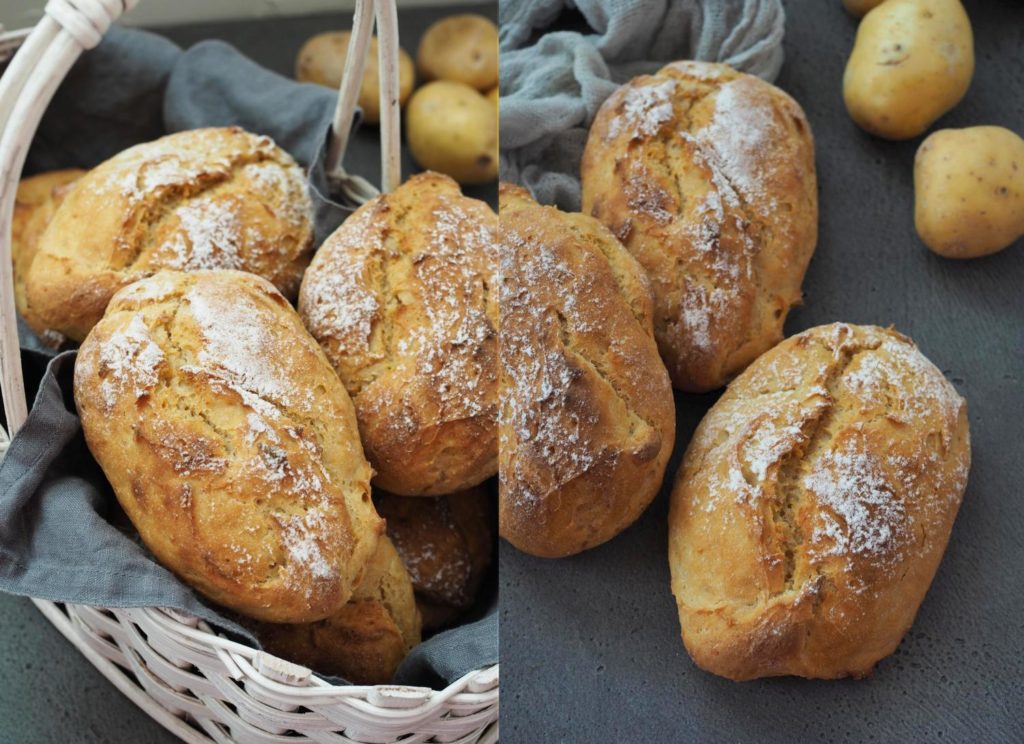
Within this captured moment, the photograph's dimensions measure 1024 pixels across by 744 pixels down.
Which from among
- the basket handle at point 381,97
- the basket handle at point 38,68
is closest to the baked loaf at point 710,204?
the basket handle at point 381,97

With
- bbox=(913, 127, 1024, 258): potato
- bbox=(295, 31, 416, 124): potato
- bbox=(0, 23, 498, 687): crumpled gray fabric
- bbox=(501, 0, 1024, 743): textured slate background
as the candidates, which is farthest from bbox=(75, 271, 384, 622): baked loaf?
bbox=(295, 31, 416, 124): potato

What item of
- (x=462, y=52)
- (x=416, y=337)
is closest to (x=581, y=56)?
(x=416, y=337)

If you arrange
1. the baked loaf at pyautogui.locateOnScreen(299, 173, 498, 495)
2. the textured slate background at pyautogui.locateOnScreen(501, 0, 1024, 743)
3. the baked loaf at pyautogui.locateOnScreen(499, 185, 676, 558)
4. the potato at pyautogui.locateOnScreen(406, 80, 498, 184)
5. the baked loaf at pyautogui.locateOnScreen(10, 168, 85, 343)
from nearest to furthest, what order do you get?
the textured slate background at pyautogui.locateOnScreen(501, 0, 1024, 743) < the baked loaf at pyautogui.locateOnScreen(499, 185, 676, 558) < the baked loaf at pyautogui.locateOnScreen(299, 173, 498, 495) < the baked loaf at pyautogui.locateOnScreen(10, 168, 85, 343) < the potato at pyautogui.locateOnScreen(406, 80, 498, 184)

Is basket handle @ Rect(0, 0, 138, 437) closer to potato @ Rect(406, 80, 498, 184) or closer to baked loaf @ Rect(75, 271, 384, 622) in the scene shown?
baked loaf @ Rect(75, 271, 384, 622)

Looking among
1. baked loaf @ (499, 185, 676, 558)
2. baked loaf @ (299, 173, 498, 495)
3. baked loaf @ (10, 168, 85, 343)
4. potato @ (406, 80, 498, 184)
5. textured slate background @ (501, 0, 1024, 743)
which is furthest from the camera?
potato @ (406, 80, 498, 184)

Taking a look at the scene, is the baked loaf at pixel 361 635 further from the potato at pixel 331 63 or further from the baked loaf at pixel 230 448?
the potato at pixel 331 63

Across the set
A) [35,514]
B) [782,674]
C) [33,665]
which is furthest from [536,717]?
[33,665]

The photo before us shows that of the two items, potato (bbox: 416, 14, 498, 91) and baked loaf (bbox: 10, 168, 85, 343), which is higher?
baked loaf (bbox: 10, 168, 85, 343)

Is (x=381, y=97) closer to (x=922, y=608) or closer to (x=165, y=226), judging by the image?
(x=165, y=226)
